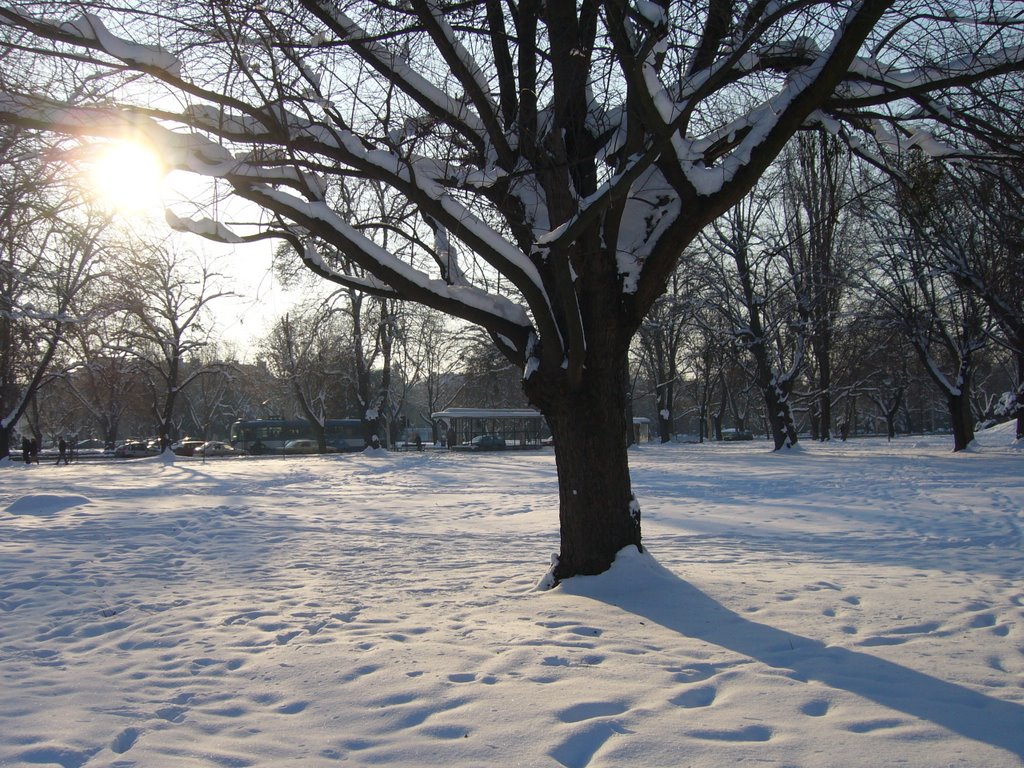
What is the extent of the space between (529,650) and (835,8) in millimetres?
5086

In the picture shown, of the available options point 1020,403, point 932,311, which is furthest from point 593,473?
point 1020,403

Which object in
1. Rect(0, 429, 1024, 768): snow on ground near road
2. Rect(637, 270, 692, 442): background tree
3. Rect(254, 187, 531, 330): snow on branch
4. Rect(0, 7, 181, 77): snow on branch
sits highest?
Rect(637, 270, 692, 442): background tree

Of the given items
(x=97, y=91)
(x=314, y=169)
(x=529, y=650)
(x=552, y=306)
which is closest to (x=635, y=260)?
(x=552, y=306)

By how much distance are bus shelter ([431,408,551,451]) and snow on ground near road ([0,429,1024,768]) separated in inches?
1328

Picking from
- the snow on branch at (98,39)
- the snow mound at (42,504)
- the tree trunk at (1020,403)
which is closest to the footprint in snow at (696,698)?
the snow on branch at (98,39)

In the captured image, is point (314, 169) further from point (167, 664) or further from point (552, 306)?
point (167, 664)

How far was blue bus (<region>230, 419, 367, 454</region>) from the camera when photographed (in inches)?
2295

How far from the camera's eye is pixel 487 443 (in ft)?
144

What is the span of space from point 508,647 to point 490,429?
4355 cm

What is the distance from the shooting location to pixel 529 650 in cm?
439

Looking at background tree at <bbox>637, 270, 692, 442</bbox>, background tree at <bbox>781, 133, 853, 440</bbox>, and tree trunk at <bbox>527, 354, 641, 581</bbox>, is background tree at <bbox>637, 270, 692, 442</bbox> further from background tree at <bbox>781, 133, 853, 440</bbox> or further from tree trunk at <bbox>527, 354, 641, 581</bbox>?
tree trunk at <bbox>527, 354, 641, 581</bbox>

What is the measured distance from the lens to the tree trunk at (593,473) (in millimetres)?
6164

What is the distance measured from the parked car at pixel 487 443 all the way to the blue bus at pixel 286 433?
16.3 metres

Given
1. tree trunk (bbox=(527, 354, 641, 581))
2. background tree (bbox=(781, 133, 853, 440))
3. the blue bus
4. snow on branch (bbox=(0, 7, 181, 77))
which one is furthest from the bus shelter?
snow on branch (bbox=(0, 7, 181, 77))
